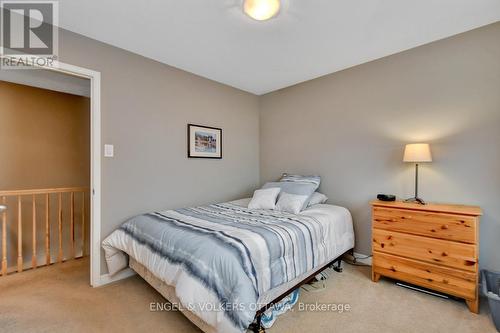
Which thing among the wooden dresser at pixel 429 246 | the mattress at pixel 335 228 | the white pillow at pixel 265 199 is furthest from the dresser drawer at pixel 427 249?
the white pillow at pixel 265 199

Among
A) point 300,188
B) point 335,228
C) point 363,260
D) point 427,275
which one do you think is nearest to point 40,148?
point 300,188

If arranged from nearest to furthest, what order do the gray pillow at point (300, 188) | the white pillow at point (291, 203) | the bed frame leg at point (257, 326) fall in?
the bed frame leg at point (257, 326), the white pillow at point (291, 203), the gray pillow at point (300, 188)

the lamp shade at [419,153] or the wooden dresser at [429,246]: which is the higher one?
the lamp shade at [419,153]

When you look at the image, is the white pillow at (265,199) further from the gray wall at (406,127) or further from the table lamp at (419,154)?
the table lamp at (419,154)

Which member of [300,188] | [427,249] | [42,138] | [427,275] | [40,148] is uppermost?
[42,138]

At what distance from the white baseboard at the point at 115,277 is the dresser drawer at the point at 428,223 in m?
2.60

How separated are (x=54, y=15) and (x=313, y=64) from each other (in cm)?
256

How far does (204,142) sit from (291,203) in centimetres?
145

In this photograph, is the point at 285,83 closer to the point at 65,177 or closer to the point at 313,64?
the point at 313,64

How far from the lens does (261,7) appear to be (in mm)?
1672

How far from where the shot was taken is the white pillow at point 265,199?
8.99 ft

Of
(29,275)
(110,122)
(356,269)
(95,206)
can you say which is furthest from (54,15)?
(356,269)

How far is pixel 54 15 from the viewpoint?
1.90 m

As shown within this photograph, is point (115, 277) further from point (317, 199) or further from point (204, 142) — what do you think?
point (317, 199)
